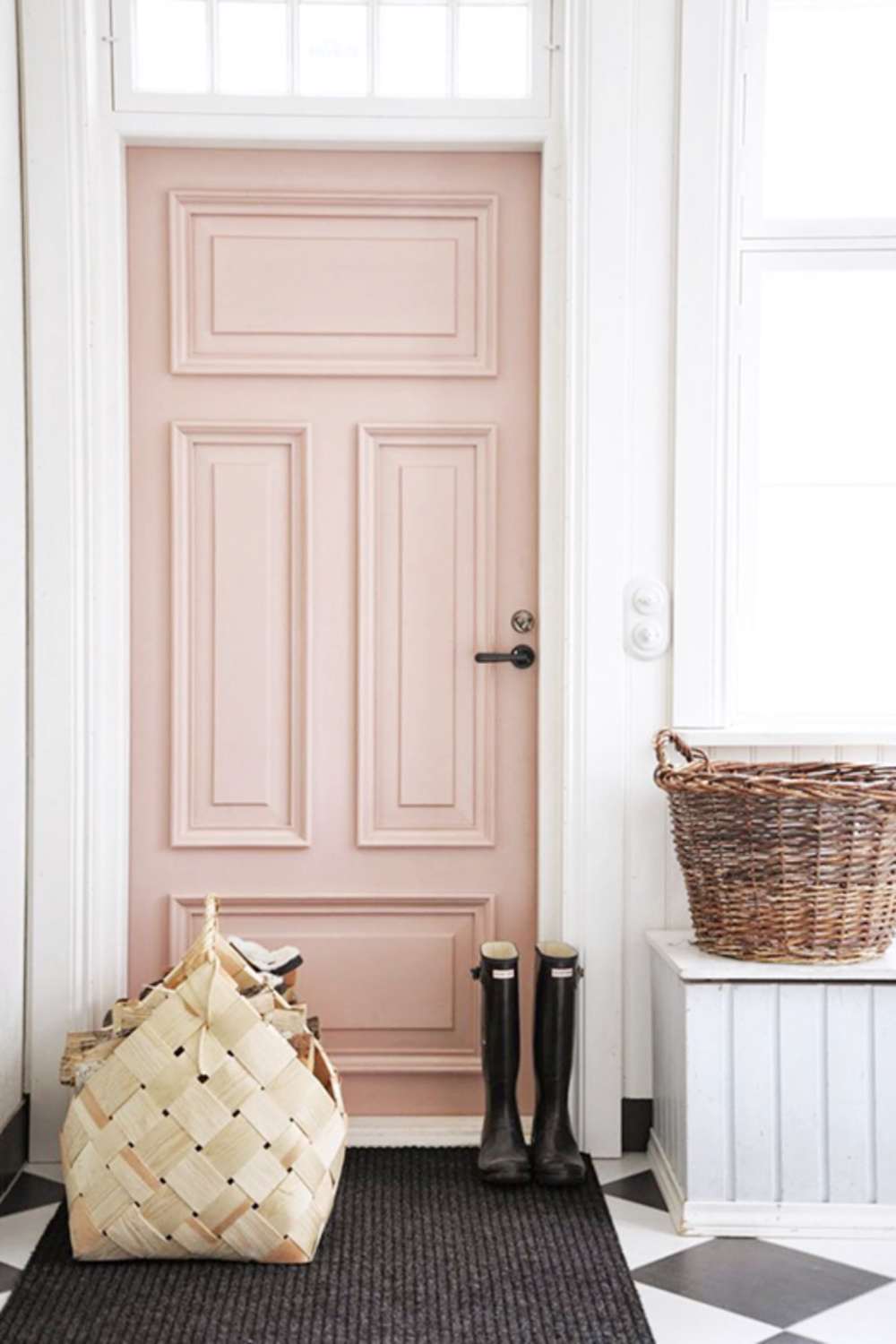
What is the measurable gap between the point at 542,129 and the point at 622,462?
2.19 feet

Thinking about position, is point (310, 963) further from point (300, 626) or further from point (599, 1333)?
point (599, 1333)

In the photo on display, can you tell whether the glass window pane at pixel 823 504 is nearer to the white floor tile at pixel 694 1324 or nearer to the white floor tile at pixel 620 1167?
the white floor tile at pixel 620 1167

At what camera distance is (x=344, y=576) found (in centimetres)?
275

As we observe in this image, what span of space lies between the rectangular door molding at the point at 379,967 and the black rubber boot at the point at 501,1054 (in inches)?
8.0

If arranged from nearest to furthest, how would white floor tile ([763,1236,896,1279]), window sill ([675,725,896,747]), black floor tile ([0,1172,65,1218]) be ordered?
white floor tile ([763,1236,896,1279]), black floor tile ([0,1172,65,1218]), window sill ([675,725,896,747])

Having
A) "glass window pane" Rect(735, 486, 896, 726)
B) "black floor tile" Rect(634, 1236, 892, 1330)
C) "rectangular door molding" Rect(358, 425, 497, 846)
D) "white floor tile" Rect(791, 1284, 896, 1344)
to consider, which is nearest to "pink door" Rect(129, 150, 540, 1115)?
"rectangular door molding" Rect(358, 425, 497, 846)

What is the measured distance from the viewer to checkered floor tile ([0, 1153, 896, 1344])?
6.38ft

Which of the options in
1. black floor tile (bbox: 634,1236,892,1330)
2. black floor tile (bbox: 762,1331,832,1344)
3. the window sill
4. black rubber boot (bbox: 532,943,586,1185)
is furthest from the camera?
the window sill

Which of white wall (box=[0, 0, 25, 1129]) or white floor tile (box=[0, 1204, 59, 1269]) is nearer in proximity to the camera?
white floor tile (box=[0, 1204, 59, 1269])

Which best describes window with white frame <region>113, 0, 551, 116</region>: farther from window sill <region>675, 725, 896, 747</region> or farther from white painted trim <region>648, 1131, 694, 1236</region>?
white painted trim <region>648, 1131, 694, 1236</region>

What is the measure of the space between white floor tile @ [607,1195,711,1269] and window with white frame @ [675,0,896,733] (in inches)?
35.6

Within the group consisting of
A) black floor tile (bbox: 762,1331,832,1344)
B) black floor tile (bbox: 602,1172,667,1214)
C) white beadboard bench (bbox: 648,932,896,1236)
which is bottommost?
black floor tile (bbox: 602,1172,667,1214)

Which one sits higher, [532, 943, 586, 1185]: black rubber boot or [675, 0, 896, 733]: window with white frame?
[675, 0, 896, 733]: window with white frame

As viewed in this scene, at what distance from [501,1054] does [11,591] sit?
1.23 metres
